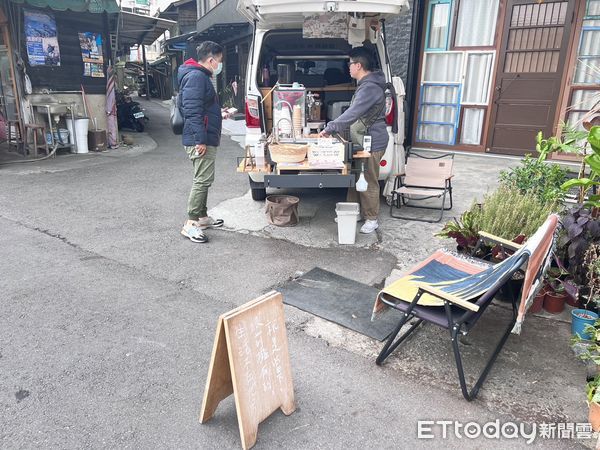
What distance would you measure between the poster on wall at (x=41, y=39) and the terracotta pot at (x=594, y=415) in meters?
10.2

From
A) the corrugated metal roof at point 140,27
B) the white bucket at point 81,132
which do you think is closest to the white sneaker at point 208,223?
the white bucket at point 81,132

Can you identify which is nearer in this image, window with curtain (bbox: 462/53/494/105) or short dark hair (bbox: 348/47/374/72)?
short dark hair (bbox: 348/47/374/72)

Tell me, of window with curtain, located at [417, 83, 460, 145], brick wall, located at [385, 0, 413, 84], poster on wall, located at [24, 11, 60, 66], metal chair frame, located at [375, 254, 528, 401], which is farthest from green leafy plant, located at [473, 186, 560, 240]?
poster on wall, located at [24, 11, 60, 66]

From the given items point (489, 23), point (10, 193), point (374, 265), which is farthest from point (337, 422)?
point (489, 23)

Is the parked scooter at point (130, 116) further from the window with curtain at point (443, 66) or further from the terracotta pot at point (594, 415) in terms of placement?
the terracotta pot at point (594, 415)

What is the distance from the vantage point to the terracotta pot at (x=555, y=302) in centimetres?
341

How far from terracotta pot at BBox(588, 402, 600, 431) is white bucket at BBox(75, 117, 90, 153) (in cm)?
971

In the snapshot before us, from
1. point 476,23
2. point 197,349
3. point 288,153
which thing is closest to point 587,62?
point 476,23

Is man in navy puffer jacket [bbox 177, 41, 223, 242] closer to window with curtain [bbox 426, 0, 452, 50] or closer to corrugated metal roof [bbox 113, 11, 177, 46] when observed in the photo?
window with curtain [bbox 426, 0, 452, 50]

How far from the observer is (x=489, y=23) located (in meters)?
8.03

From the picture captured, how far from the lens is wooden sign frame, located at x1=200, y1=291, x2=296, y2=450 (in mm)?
2176
